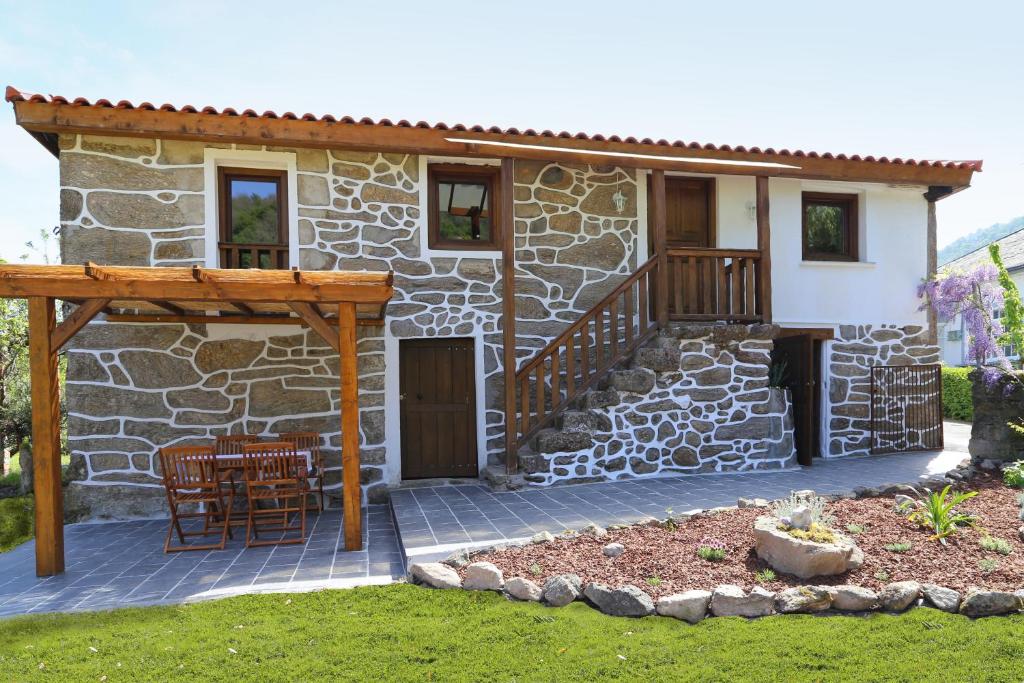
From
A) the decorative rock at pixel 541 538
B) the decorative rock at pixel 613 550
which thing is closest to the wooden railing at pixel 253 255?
the decorative rock at pixel 541 538

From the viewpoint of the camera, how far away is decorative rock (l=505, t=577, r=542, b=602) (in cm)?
380

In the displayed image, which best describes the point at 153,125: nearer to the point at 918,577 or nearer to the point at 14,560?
the point at 14,560

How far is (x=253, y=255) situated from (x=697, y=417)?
5685mm

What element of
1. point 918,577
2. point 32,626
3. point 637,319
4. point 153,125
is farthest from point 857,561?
point 153,125

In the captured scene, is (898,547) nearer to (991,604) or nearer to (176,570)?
(991,604)

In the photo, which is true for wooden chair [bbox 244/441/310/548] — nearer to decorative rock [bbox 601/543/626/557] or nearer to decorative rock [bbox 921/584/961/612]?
decorative rock [bbox 601/543/626/557]

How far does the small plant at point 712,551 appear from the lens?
4152 mm

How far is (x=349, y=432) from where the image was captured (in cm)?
502

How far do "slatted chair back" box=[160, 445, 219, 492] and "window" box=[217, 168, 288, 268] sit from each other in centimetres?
236

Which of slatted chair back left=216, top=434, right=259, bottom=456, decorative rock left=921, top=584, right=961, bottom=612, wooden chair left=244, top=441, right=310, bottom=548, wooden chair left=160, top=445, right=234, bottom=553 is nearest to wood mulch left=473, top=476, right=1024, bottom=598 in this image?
decorative rock left=921, top=584, right=961, bottom=612

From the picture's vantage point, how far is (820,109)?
9117 mm

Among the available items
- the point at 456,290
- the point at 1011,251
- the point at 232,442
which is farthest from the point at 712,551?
the point at 1011,251

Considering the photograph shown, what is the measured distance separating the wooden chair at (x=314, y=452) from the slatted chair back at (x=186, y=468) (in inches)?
37.2

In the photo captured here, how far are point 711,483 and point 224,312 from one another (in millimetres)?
5830
